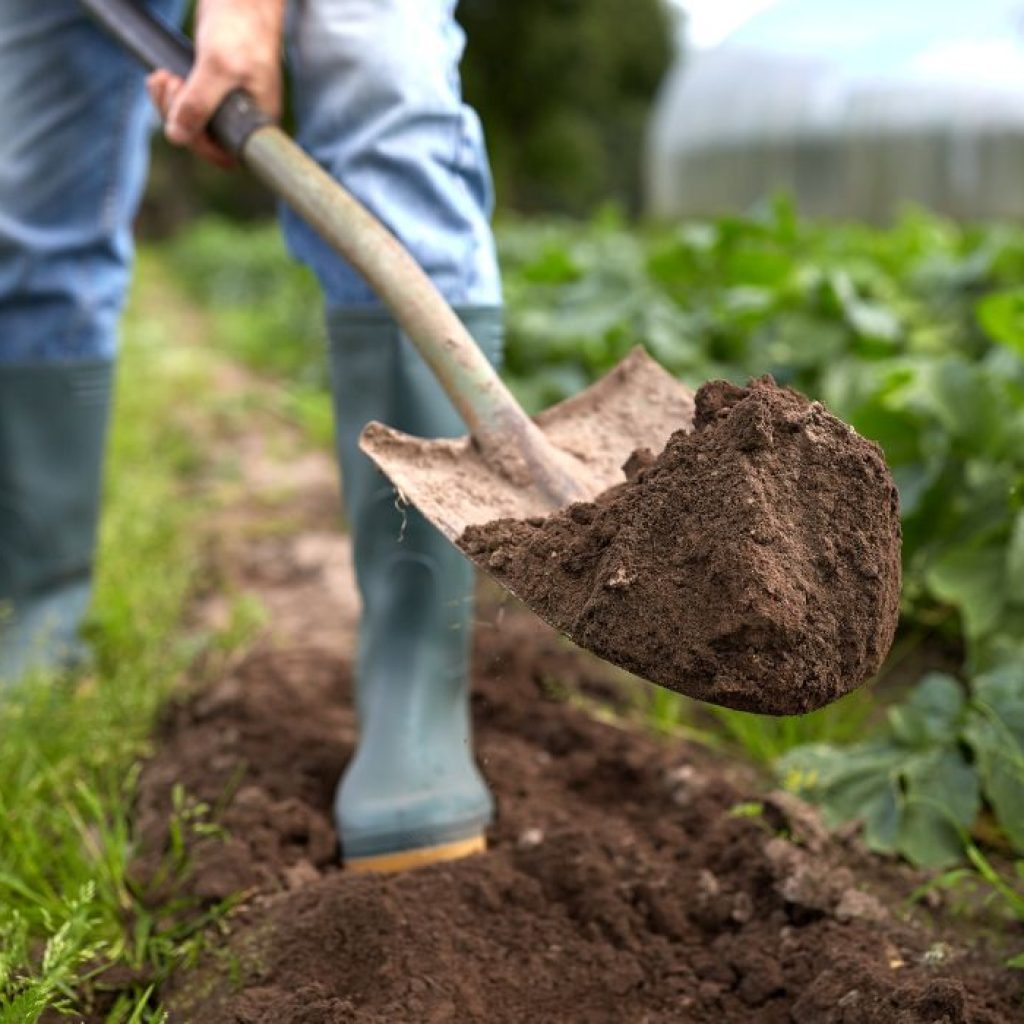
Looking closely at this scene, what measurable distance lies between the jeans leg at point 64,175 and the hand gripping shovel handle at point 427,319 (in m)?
0.68

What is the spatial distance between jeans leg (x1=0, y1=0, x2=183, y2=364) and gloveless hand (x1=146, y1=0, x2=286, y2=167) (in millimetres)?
502

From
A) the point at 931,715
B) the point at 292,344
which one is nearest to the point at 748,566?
the point at 931,715

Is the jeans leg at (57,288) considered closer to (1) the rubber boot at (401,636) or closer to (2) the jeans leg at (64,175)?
(2) the jeans leg at (64,175)

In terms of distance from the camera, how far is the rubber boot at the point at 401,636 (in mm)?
1606

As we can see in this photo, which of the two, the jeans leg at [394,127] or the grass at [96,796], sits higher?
the jeans leg at [394,127]

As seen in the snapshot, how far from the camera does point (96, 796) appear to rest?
1749mm

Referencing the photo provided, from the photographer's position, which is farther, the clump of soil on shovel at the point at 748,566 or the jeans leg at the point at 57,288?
the jeans leg at the point at 57,288

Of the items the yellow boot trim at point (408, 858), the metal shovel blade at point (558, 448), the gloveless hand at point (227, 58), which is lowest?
the yellow boot trim at point (408, 858)

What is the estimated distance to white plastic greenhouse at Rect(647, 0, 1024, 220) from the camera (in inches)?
511

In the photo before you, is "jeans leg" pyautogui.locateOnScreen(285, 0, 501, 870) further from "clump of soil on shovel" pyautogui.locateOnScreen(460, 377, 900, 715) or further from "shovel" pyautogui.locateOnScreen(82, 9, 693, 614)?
"clump of soil on shovel" pyautogui.locateOnScreen(460, 377, 900, 715)

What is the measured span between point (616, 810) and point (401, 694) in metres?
0.35

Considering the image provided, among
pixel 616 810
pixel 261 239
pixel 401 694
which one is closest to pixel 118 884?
pixel 401 694

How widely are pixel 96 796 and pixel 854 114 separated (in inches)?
566

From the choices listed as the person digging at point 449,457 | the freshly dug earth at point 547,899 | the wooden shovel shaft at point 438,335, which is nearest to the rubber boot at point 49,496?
the freshly dug earth at point 547,899
